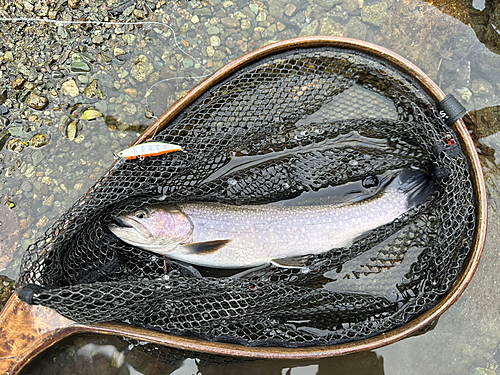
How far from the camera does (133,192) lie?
249 cm

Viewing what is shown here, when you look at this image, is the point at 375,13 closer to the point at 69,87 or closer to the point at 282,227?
the point at 282,227

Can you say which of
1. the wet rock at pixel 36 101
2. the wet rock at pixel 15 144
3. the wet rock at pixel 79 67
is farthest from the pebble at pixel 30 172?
the wet rock at pixel 79 67

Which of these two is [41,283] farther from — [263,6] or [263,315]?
[263,6]

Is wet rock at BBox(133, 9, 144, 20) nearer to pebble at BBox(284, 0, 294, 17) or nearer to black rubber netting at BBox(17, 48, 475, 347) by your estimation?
black rubber netting at BBox(17, 48, 475, 347)

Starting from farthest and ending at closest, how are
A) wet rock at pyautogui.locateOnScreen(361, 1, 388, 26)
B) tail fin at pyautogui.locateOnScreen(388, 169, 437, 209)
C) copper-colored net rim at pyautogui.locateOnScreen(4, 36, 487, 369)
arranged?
1. wet rock at pyautogui.locateOnScreen(361, 1, 388, 26)
2. tail fin at pyautogui.locateOnScreen(388, 169, 437, 209)
3. copper-colored net rim at pyautogui.locateOnScreen(4, 36, 487, 369)

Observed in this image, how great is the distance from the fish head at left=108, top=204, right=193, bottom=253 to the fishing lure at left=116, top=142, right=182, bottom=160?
1.61 feet

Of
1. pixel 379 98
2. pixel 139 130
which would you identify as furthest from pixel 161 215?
pixel 379 98

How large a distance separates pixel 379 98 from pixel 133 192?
211cm

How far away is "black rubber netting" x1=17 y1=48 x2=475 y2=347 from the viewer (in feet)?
7.78

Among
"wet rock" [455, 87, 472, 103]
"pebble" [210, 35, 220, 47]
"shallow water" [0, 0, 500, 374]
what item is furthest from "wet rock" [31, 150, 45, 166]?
"wet rock" [455, 87, 472, 103]

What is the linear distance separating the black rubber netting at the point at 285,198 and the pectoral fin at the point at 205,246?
0.66 ft

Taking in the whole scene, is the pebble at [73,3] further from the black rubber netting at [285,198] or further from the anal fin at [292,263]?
the anal fin at [292,263]

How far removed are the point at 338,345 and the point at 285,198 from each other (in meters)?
1.20

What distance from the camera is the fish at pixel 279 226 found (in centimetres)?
270
